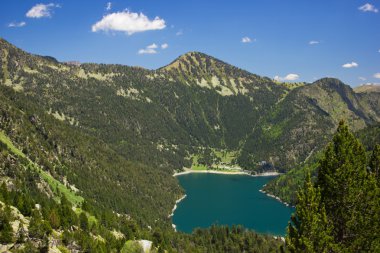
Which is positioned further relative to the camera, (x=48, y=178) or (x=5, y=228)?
(x=48, y=178)

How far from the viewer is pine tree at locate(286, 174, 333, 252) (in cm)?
3741

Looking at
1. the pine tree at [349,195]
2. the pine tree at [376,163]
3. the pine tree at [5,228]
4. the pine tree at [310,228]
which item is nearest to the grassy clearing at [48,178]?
the pine tree at [5,228]

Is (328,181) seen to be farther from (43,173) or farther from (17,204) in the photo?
(43,173)

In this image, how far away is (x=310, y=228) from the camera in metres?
37.5

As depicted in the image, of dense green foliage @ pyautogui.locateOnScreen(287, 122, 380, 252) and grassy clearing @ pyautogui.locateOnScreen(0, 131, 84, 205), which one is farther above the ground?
dense green foliage @ pyautogui.locateOnScreen(287, 122, 380, 252)

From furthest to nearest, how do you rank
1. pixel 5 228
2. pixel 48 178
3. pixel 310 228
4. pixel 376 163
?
pixel 48 178, pixel 5 228, pixel 376 163, pixel 310 228

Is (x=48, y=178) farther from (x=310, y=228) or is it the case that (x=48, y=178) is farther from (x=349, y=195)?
(x=349, y=195)

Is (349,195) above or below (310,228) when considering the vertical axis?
above

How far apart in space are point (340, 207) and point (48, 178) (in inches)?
6825

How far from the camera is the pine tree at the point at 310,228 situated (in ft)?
123

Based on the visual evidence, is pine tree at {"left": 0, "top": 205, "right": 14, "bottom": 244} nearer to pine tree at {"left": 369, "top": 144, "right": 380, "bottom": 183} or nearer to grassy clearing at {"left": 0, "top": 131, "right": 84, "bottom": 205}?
→ pine tree at {"left": 369, "top": 144, "right": 380, "bottom": 183}

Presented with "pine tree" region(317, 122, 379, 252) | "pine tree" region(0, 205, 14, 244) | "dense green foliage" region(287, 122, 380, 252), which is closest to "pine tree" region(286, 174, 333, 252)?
"dense green foliage" region(287, 122, 380, 252)

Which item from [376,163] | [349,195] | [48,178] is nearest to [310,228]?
[349,195]

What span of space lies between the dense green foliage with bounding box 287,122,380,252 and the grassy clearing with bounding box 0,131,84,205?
159 m
